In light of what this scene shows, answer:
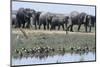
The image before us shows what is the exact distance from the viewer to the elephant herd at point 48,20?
8.30 feet

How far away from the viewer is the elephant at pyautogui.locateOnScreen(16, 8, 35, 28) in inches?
99.1

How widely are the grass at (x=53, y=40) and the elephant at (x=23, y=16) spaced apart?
14cm

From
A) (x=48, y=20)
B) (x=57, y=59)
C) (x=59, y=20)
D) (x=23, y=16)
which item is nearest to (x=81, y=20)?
(x=59, y=20)

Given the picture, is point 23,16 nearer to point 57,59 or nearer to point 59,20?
point 59,20

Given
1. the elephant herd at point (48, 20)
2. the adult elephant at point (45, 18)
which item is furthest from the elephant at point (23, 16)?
the adult elephant at point (45, 18)

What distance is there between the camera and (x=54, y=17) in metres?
2.70

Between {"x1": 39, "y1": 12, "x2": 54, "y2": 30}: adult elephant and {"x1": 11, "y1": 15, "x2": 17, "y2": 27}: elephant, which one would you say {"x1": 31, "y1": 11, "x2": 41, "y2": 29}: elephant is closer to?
{"x1": 39, "y1": 12, "x2": 54, "y2": 30}: adult elephant

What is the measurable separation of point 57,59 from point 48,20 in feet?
1.69

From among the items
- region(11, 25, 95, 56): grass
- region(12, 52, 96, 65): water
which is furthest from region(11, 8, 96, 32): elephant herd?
region(12, 52, 96, 65): water

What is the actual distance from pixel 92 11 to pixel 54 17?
587mm

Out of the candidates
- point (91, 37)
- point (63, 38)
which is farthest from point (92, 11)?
point (63, 38)

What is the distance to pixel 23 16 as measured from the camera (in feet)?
8.36

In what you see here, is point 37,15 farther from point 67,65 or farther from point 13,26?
point 67,65
